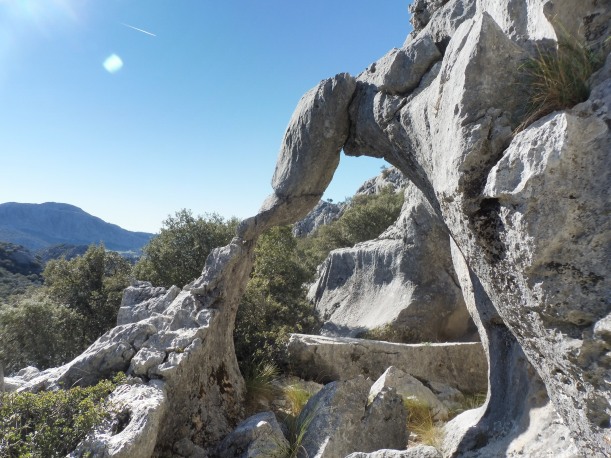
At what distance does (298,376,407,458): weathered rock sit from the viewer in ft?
20.6

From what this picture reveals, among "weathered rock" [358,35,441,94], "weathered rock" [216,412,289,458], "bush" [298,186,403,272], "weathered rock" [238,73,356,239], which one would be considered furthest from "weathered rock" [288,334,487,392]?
"bush" [298,186,403,272]

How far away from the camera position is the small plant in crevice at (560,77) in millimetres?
3891

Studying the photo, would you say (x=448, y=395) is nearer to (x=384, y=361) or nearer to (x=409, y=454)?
(x=384, y=361)

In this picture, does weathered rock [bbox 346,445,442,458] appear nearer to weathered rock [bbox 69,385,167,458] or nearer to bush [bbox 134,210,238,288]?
weathered rock [bbox 69,385,167,458]

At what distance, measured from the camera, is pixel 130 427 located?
5.47 metres

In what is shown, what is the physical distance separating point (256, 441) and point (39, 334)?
15.5m

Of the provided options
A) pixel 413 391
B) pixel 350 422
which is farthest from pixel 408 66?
pixel 413 391

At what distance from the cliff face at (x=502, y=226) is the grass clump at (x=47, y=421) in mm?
1100

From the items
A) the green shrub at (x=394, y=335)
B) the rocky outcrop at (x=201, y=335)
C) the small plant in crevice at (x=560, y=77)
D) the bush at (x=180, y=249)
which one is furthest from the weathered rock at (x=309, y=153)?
the bush at (x=180, y=249)

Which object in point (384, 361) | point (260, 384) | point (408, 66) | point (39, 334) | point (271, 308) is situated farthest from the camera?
point (39, 334)

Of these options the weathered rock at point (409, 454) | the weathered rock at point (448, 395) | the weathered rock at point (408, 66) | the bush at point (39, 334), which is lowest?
the bush at point (39, 334)

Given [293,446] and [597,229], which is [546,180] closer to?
[597,229]

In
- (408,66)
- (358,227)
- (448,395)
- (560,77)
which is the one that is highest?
(358,227)

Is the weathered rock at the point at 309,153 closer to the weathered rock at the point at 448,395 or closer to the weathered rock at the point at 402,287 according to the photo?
the weathered rock at the point at 402,287
